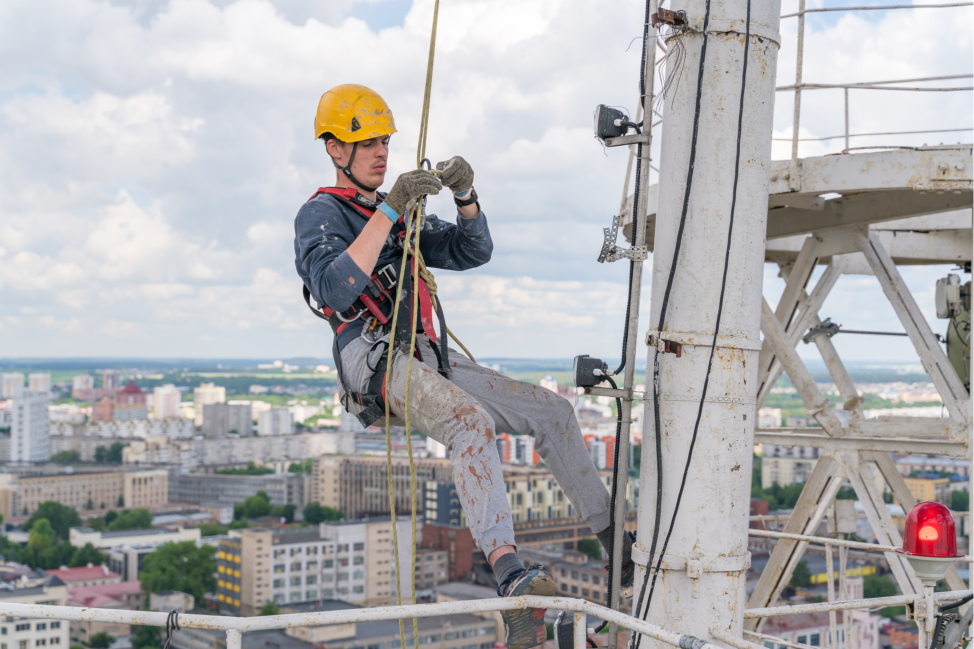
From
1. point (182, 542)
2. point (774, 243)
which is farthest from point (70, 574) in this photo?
point (774, 243)

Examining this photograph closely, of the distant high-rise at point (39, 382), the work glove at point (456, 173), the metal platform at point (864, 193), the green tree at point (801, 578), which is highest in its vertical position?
the metal platform at point (864, 193)

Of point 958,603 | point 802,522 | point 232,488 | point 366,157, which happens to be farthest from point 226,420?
point 958,603

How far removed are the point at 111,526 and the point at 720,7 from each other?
108920 millimetres

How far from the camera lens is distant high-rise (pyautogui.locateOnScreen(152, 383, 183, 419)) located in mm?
184125

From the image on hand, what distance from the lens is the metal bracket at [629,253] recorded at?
12.6 ft

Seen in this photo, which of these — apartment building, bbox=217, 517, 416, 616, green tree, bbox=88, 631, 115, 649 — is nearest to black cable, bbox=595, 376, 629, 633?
green tree, bbox=88, 631, 115, 649

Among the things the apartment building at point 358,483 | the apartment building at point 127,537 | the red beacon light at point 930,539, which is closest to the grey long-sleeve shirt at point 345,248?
the red beacon light at point 930,539

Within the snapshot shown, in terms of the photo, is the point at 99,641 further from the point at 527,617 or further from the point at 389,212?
the point at 527,617

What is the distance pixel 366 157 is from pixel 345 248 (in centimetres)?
47

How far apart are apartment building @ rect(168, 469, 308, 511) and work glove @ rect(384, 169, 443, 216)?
380 feet

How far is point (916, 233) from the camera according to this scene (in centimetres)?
920

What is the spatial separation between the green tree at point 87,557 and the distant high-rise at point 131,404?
92.1 metres

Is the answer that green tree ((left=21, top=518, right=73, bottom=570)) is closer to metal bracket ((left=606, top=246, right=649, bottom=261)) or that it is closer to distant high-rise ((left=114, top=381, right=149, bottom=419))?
distant high-rise ((left=114, top=381, right=149, bottom=419))

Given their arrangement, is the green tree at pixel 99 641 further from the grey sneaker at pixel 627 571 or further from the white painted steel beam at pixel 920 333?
the grey sneaker at pixel 627 571
